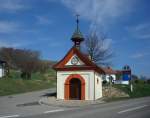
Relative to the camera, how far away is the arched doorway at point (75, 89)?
115 feet

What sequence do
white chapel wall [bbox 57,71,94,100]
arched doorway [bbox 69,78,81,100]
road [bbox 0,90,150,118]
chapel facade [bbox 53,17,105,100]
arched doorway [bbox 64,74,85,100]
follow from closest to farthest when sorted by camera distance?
road [bbox 0,90,150,118]
white chapel wall [bbox 57,71,94,100]
chapel facade [bbox 53,17,105,100]
arched doorway [bbox 64,74,85,100]
arched doorway [bbox 69,78,81,100]

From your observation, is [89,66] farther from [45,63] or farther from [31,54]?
[31,54]

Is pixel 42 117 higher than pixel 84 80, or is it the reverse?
pixel 84 80

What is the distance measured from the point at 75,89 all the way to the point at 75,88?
118 millimetres

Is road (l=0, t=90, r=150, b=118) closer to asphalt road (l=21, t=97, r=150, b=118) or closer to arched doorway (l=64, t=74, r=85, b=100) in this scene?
asphalt road (l=21, t=97, r=150, b=118)

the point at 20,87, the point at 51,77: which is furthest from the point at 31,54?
the point at 20,87

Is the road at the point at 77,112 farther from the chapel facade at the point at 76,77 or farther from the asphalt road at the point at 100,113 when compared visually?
the chapel facade at the point at 76,77

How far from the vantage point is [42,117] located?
17656mm

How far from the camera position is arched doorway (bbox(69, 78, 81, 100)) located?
35.1m

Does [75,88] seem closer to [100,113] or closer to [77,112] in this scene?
[77,112]

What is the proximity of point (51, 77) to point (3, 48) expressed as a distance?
2918 centimetres

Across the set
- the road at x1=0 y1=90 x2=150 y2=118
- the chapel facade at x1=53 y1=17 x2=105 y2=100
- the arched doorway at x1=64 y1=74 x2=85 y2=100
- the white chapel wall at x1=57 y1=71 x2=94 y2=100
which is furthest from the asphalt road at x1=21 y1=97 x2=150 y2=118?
the arched doorway at x1=64 y1=74 x2=85 y2=100

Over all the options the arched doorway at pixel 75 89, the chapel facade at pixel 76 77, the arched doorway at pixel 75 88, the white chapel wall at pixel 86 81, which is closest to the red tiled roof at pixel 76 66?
the chapel facade at pixel 76 77

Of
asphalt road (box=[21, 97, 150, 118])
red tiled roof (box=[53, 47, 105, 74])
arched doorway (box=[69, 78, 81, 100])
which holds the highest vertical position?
red tiled roof (box=[53, 47, 105, 74])
